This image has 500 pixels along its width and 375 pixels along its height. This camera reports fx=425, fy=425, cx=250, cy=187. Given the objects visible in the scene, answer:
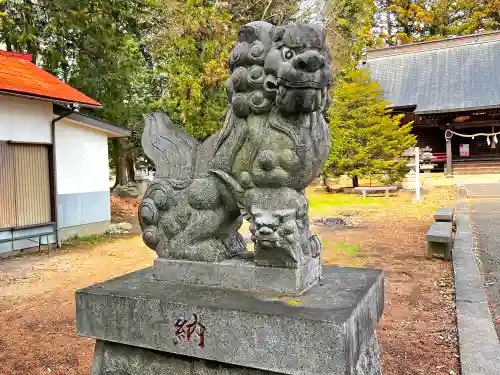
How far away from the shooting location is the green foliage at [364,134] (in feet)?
57.2

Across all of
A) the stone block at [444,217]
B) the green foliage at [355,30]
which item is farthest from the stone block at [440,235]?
the green foliage at [355,30]

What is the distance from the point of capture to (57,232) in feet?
31.1

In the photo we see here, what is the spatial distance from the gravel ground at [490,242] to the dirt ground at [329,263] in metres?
0.47

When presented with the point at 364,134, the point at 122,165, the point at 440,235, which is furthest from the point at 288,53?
the point at 122,165

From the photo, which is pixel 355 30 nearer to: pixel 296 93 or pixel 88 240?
pixel 88 240

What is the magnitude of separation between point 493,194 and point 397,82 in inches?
576

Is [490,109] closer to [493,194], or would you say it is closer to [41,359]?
[493,194]

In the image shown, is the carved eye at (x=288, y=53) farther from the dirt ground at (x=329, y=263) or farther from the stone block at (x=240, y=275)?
the dirt ground at (x=329, y=263)

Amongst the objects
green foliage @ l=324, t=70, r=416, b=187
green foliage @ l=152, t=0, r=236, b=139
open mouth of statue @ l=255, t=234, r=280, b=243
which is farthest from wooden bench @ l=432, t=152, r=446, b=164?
open mouth of statue @ l=255, t=234, r=280, b=243

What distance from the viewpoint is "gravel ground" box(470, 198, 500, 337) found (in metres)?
5.10

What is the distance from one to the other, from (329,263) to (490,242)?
3461 mm

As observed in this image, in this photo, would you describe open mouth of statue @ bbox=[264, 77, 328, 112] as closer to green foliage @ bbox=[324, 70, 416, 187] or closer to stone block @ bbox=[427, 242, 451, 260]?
stone block @ bbox=[427, 242, 451, 260]

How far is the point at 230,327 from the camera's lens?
2135 millimetres

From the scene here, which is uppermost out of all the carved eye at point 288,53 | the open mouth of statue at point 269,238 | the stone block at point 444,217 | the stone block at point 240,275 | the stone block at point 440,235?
the carved eye at point 288,53
